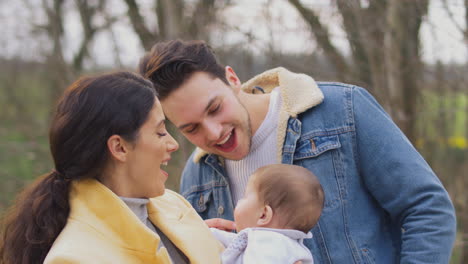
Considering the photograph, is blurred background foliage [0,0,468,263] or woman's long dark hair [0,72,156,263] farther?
blurred background foliage [0,0,468,263]

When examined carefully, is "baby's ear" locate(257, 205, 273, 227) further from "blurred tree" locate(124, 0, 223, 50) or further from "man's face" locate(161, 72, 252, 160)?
"blurred tree" locate(124, 0, 223, 50)

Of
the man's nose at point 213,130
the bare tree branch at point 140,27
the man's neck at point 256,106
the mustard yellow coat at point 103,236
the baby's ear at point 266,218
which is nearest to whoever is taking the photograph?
the mustard yellow coat at point 103,236

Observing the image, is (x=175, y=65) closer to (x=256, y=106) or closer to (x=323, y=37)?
(x=256, y=106)

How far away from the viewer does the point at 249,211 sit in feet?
7.46

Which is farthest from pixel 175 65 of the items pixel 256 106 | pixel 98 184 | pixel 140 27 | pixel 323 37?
pixel 140 27

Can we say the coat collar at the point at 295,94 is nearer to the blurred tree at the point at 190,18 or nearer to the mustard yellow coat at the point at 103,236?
the mustard yellow coat at the point at 103,236

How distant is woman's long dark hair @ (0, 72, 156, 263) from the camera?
196cm

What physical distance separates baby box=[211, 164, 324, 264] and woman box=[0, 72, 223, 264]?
195 mm

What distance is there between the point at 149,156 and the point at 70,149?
12.0 inches

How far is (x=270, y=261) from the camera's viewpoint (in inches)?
→ 81.4

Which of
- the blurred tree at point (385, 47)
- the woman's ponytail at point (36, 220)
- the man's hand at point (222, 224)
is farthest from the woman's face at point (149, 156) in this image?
the blurred tree at point (385, 47)

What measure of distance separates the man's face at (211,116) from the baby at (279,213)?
12.5 inches

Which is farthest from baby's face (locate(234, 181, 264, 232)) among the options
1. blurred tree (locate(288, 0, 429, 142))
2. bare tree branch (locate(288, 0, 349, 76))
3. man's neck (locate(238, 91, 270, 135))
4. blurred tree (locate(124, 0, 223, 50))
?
blurred tree (locate(124, 0, 223, 50))

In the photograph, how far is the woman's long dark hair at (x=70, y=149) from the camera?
6.42ft
